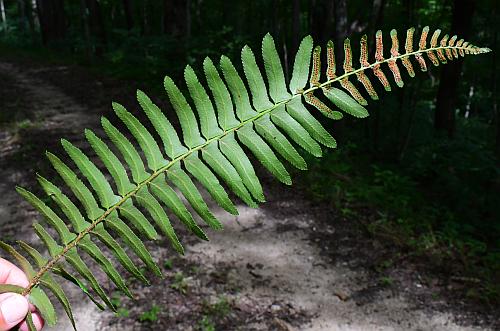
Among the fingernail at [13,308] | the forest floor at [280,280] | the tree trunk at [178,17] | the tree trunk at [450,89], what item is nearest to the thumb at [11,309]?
the fingernail at [13,308]

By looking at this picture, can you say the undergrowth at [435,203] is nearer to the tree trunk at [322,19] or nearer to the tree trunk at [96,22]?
the tree trunk at [322,19]

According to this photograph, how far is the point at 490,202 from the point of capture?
626 cm

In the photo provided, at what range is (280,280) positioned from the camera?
4355 millimetres

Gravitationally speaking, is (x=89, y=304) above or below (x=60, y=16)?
below

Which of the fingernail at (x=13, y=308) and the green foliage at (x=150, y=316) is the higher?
the fingernail at (x=13, y=308)

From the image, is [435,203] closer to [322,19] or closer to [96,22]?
[322,19]

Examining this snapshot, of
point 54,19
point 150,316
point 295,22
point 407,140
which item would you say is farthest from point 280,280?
point 54,19

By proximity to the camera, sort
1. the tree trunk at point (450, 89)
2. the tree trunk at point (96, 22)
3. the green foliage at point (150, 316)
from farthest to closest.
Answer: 1. the tree trunk at point (96, 22)
2. the tree trunk at point (450, 89)
3. the green foliage at point (150, 316)

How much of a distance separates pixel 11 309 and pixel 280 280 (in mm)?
3694

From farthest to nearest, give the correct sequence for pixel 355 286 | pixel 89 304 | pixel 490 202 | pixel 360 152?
pixel 360 152 < pixel 490 202 < pixel 355 286 < pixel 89 304

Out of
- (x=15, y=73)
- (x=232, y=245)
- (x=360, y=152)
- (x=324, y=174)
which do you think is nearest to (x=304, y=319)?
(x=232, y=245)

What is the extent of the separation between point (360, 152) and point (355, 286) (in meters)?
4.49

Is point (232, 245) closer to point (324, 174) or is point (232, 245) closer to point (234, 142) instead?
point (324, 174)

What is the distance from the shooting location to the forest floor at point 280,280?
150 inches
